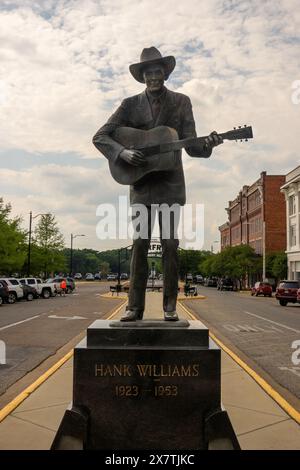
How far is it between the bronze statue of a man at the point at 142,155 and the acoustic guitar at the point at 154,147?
88 mm

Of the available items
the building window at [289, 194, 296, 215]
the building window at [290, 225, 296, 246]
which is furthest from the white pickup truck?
the building window at [289, 194, 296, 215]

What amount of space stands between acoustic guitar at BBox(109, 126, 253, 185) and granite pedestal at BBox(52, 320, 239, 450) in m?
Result: 1.87

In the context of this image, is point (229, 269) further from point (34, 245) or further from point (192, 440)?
point (192, 440)

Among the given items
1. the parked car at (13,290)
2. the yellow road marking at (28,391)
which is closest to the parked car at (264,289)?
the parked car at (13,290)

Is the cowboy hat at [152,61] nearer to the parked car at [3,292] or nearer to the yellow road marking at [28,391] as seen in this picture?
the yellow road marking at [28,391]

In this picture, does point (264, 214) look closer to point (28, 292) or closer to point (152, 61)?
point (28, 292)

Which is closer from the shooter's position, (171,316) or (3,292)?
(171,316)

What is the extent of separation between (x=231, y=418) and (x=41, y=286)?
34.7 meters

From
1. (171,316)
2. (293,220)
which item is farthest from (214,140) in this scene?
(293,220)

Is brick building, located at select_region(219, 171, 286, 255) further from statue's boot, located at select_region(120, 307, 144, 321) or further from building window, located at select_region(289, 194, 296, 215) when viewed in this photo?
statue's boot, located at select_region(120, 307, 144, 321)

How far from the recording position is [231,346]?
1250cm

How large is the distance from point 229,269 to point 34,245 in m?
24.5

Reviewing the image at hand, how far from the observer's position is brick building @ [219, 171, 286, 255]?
70.9 m

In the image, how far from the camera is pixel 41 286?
39531 millimetres
